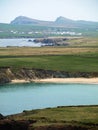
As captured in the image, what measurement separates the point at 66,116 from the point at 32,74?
168 ft

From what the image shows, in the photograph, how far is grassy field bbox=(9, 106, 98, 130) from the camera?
155 feet

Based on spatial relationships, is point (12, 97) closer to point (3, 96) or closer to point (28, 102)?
point (3, 96)

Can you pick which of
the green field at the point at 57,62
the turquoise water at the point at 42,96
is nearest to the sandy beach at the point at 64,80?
the turquoise water at the point at 42,96

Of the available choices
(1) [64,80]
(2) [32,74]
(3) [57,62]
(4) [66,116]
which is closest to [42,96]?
(1) [64,80]

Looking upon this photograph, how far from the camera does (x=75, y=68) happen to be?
10500cm

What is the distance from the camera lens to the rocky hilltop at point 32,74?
10019 cm

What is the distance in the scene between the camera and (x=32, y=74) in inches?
3989

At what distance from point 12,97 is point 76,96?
29.7 feet

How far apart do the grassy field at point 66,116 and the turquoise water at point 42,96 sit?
9602 mm

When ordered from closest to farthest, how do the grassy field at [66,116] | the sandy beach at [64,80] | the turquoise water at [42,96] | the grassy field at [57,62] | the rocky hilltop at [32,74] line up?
the grassy field at [66,116]
the turquoise water at [42,96]
the sandy beach at [64,80]
the rocky hilltop at [32,74]
the grassy field at [57,62]

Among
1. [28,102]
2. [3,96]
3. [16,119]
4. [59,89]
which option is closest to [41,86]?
[59,89]

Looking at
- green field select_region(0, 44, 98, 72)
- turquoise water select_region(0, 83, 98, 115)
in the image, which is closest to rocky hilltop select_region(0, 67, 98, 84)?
green field select_region(0, 44, 98, 72)

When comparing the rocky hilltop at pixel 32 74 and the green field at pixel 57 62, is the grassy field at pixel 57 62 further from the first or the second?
the rocky hilltop at pixel 32 74

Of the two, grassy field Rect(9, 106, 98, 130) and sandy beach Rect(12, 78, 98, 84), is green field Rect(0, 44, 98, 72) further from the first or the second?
grassy field Rect(9, 106, 98, 130)
